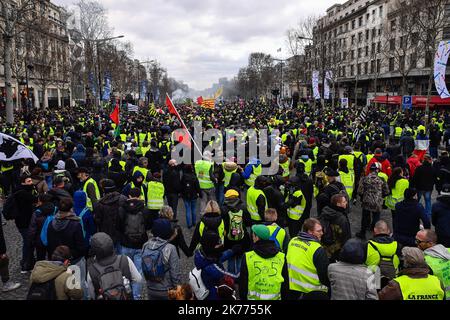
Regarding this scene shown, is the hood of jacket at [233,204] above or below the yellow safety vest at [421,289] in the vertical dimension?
above

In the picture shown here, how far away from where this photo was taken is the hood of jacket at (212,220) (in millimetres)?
4496

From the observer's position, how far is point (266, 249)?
363 cm

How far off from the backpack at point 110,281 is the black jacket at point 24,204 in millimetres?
3042

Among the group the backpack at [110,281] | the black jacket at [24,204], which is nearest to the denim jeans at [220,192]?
the black jacket at [24,204]

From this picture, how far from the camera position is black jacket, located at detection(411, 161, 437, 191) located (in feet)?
27.9

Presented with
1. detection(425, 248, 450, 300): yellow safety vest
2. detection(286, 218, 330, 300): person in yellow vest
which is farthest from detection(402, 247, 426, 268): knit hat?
detection(286, 218, 330, 300): person in yellow vest

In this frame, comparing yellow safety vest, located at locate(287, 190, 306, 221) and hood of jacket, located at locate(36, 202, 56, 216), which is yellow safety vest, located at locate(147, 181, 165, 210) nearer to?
hood of jacket, located at locate(36, 202, 56, 216)

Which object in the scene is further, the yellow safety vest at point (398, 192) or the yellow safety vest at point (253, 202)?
the yellow safety vest at point (398, 192)

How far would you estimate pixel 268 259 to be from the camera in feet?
11.9

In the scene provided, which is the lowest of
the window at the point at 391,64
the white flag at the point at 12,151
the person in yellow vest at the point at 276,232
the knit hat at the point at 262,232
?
the person in yellow vest at the point at 276,232

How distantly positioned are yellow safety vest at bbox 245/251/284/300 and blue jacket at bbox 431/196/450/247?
10.5ft

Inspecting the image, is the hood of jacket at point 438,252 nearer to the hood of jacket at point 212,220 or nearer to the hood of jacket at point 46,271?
the hood of jacket at point 212,220
